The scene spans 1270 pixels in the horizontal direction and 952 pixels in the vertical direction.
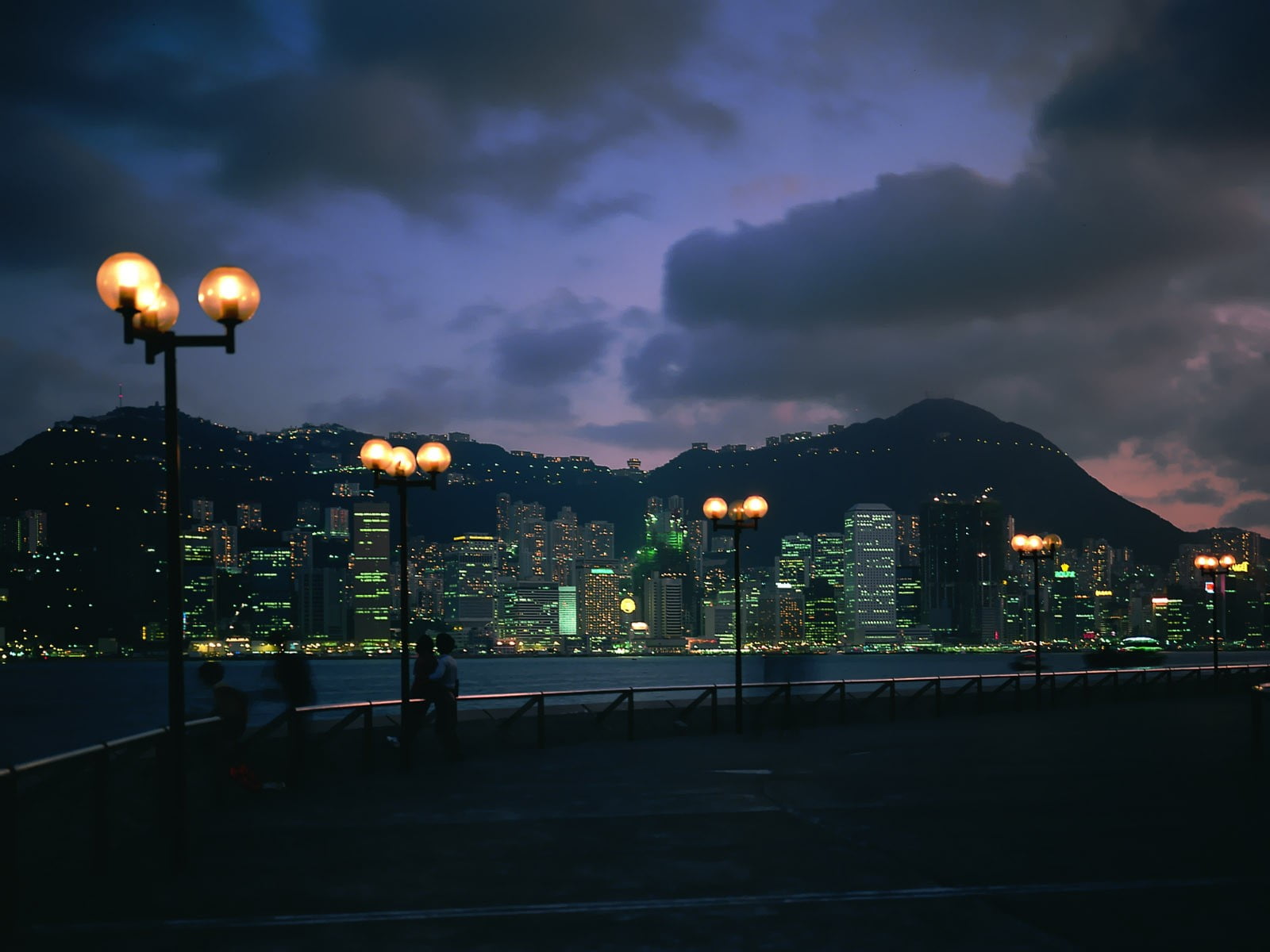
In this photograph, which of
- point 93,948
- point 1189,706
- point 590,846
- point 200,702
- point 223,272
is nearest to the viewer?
point 93,948

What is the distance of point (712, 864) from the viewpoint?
28.3 feet

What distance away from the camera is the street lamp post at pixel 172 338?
9.14 meters

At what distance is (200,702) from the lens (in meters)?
15.0

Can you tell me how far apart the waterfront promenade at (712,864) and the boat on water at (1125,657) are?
66.6 meters

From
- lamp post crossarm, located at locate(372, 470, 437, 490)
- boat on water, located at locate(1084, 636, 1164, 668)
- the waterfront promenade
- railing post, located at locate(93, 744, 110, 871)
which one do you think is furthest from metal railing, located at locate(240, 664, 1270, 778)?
boat on water, located at locate(1084, 636, 1164, 668)

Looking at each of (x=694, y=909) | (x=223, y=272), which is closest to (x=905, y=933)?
(x=694, y=909)

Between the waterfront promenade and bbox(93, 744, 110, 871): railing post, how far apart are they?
7.8 inches

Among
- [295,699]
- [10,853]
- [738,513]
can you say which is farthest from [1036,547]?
[10,853]

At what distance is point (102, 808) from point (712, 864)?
466cm

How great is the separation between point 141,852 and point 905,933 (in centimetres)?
637

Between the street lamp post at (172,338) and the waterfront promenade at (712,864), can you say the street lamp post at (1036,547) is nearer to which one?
the waterfront promenade at (712,864)

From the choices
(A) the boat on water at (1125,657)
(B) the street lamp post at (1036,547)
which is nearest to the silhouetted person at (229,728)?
(B) the street lamp post at (1036,547)

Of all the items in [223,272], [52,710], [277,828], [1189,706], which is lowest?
[52,710]

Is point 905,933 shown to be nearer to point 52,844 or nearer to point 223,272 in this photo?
point 52,844
